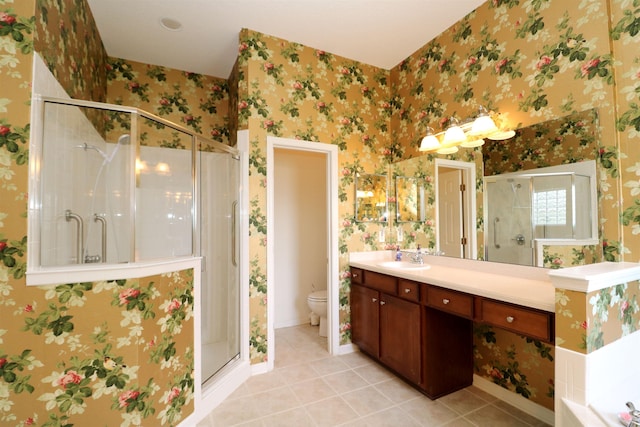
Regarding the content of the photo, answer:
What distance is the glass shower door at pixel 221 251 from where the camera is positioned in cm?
223

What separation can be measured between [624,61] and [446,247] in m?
1.55

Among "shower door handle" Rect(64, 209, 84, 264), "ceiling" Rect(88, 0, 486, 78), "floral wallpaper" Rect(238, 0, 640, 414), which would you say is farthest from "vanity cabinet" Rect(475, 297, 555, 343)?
"shower door handle" Rect(64, 209, 84, 264)

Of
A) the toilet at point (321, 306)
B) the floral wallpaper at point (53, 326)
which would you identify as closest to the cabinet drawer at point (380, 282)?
the toilet at point (321, 306)

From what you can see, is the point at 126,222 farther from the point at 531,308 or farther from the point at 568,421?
the point at 568,421

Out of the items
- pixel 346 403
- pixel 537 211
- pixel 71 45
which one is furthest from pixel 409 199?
pixel 71 45

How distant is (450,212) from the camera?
239cm

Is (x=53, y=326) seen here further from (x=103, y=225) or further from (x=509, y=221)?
(x=509, y=221)

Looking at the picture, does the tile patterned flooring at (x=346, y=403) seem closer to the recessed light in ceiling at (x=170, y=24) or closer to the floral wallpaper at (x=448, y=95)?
the floral wallpaper at (x=448, y=95)

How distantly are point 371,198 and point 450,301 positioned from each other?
4.66 ft

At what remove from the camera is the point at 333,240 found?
2.75 metres

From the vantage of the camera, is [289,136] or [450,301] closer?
[450,301]

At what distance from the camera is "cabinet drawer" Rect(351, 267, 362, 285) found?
8.77ft

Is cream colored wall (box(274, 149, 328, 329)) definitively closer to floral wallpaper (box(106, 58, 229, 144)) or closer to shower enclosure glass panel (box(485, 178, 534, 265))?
floral wallpaper (box(106, 58, 229, 144))

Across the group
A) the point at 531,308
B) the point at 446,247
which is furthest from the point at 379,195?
the point at 531,308
